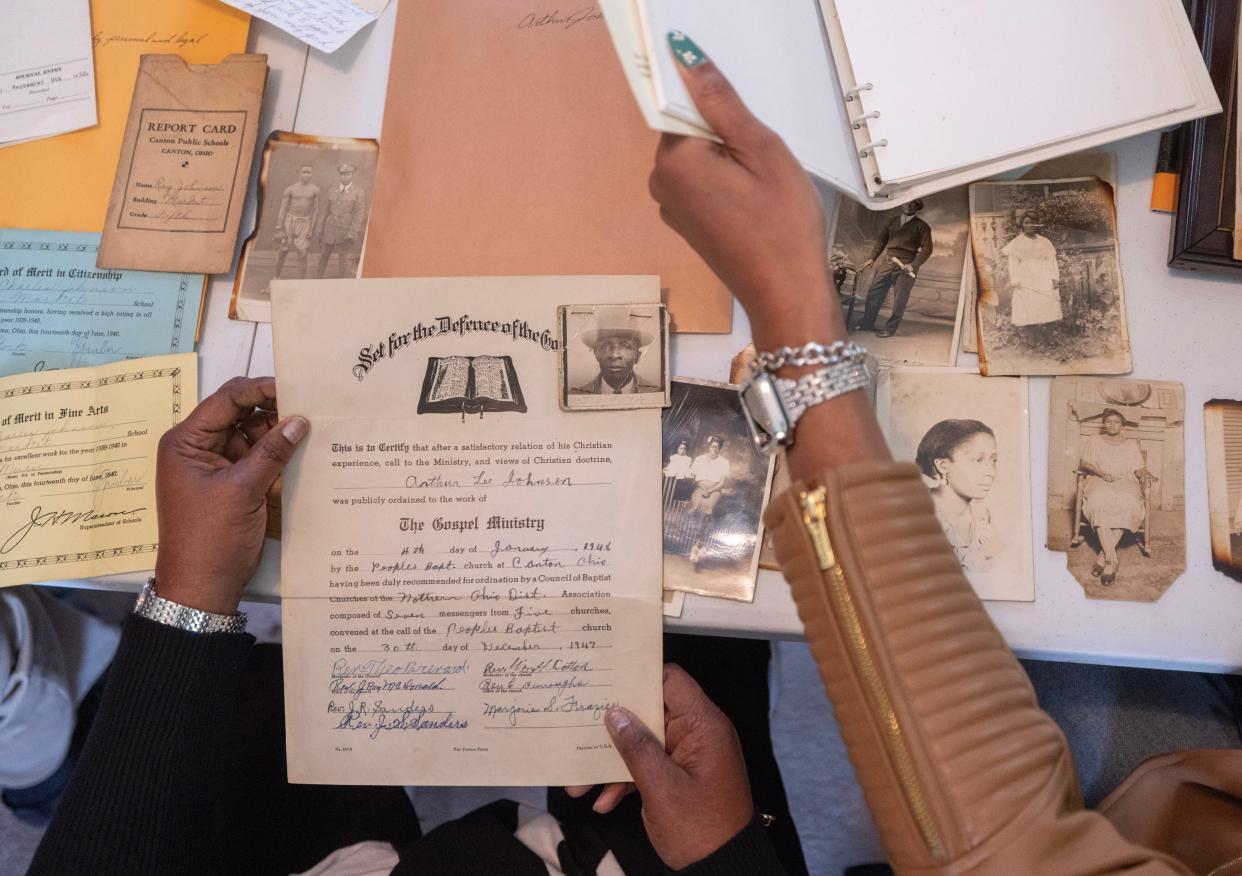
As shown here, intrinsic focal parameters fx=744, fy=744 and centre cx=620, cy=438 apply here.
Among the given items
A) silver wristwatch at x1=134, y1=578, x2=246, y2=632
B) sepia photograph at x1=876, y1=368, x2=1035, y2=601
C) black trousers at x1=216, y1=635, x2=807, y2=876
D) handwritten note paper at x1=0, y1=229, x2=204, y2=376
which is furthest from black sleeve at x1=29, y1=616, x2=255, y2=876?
sepia photograph at x1=876, y1=368, x2=1035, y2=601

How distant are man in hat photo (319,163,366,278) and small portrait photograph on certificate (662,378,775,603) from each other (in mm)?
328

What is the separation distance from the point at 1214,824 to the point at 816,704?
2.01 ft

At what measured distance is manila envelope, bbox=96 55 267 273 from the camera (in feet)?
2.31

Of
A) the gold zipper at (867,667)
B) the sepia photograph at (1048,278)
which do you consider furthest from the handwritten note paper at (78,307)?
the sepia photograph at (1048,278)

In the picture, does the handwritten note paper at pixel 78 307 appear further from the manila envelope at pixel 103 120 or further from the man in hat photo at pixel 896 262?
the man in hat photo at pixel 896 262

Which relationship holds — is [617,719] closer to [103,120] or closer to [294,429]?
[294,429]

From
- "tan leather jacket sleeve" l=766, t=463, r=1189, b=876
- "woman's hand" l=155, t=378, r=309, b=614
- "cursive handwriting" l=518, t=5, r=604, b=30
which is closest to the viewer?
"tan leather jacket sleeve" l=766, t=463, r=1189, b=876

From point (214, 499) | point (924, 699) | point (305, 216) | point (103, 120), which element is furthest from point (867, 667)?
point (103, 120)

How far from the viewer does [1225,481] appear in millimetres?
622

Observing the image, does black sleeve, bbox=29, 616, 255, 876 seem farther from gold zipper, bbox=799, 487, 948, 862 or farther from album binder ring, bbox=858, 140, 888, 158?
album binder ring, bbox=858, 140, 888, 158

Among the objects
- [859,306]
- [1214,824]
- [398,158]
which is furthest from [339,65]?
[1214,824]

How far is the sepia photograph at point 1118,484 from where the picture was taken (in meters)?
0.61

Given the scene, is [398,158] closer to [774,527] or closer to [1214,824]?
[774,527]

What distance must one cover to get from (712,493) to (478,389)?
22 centimetres
